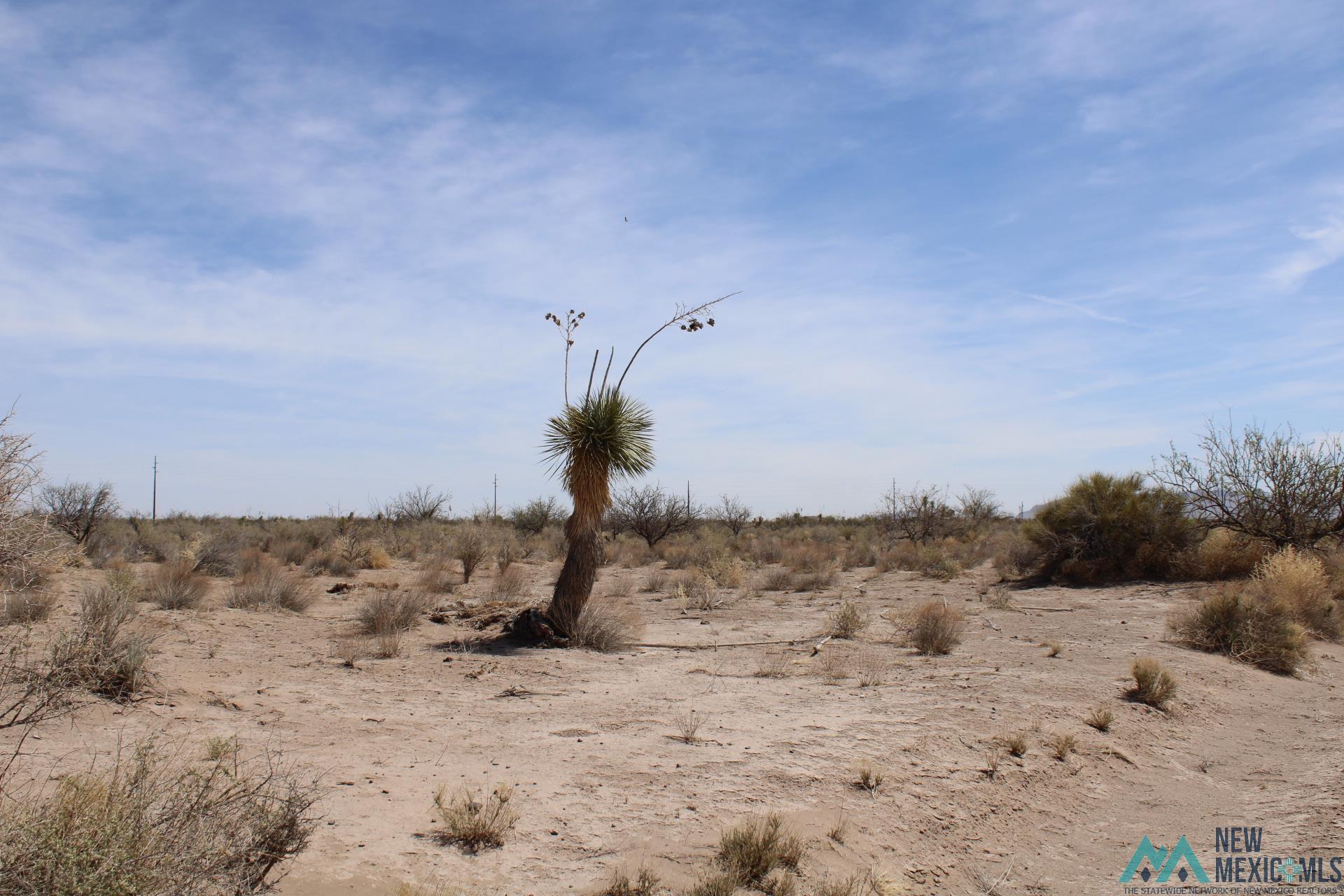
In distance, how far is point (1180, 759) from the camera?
9.06 meters

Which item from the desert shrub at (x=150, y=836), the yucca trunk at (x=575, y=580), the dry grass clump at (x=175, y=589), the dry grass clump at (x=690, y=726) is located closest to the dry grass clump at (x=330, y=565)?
the dry grass clump at (x=175, y=589)

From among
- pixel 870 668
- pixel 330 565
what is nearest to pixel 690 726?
pixel 870 668

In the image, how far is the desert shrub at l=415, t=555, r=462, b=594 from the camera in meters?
19.8

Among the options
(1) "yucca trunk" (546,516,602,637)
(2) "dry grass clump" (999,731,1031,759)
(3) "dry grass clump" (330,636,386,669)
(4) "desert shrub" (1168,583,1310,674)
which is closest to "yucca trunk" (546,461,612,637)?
(1) "yucca trunk" (546,516,602,637)

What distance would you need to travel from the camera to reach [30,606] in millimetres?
11641

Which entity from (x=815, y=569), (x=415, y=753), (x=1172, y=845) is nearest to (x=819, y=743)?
(x=1172, y=845)

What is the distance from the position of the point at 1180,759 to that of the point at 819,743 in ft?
13.5

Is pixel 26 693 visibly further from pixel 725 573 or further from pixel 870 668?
pixel 725 573

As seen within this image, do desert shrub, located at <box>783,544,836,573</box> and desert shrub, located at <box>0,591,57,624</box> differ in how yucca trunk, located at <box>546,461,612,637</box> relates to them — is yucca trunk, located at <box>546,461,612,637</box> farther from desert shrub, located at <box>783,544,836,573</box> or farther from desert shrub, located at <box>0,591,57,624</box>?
desert shrub, located at <box>783,544,836,573</box>

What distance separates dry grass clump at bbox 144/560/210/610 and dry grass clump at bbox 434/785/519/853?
11.0m

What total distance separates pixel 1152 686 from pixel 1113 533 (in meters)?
14.1

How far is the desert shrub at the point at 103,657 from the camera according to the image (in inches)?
310

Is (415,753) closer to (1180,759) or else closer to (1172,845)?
(1172,845)

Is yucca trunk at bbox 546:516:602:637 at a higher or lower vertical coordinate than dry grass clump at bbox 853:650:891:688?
higher
